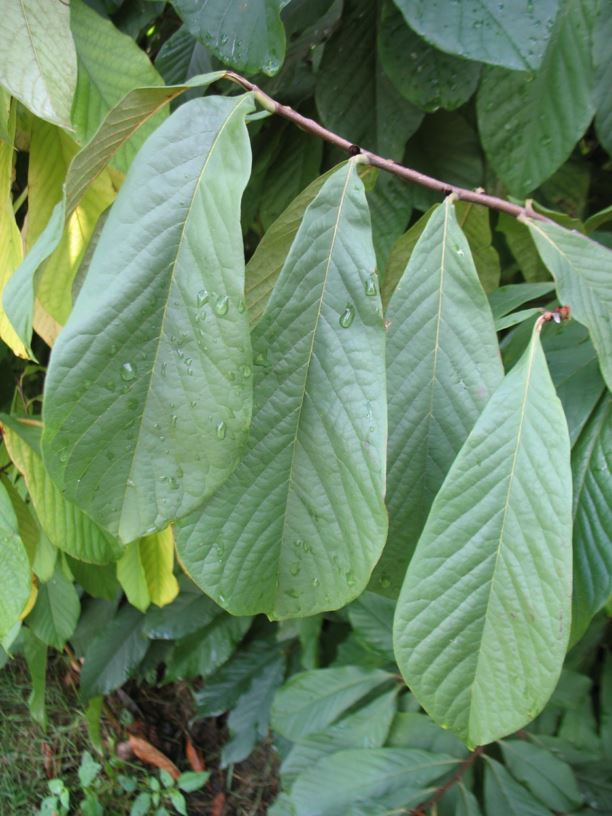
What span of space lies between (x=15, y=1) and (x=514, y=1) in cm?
41

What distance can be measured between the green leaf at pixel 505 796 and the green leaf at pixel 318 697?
10.3 inches

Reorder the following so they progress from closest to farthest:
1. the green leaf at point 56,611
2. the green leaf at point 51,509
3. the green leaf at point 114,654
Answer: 1. the green leaf at point 51,509
2. the green leaf at point 56,611
3. the green leaf at point 114,654

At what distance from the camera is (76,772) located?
212 cm

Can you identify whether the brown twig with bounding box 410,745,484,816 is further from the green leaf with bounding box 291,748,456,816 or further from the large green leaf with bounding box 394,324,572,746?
the large green leaf with bounding box 394,324,572,746

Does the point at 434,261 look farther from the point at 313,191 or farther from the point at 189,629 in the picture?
the point at 189,629

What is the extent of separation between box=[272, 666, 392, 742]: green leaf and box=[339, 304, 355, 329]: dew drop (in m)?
0.95

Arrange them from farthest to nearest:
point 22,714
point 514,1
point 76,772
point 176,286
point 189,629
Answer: point 22,714 < point 76,772 < point 189,629 < point 514,1 < point 176,286

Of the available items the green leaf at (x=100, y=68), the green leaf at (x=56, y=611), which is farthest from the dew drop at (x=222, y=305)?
the green leaf at (x=56, y=611)

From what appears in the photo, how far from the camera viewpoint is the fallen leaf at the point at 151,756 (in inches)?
80.9

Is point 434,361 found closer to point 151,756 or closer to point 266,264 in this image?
point 266,264

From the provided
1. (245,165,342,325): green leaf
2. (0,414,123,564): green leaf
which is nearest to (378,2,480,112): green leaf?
(245,165,342,325): green leaf

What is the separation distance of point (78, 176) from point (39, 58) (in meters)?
0.18

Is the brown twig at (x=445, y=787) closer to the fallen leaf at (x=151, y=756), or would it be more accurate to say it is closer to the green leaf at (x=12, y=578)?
the green leaf at (x=12, y=578)

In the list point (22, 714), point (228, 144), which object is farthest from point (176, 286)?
point (22, 714)
